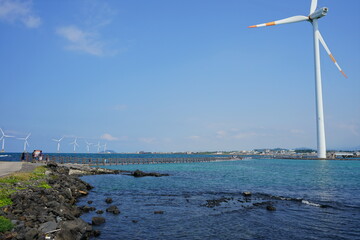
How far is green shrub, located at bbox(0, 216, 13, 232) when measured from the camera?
11.3 meters

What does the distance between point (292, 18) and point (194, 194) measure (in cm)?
8453

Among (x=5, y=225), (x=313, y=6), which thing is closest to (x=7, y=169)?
(x=5, y=225)

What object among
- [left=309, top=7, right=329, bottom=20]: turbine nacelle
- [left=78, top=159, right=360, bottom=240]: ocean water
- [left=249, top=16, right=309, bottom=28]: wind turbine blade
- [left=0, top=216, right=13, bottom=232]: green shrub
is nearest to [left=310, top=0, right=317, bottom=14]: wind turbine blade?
[left=309, top=7, right=329, bottom=20]: turbine nacelle

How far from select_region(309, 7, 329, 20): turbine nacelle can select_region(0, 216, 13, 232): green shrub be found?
112m

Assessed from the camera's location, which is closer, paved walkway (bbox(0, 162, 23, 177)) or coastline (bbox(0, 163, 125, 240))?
coastline (bbox(0, 163, 125, 240))

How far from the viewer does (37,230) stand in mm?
12117

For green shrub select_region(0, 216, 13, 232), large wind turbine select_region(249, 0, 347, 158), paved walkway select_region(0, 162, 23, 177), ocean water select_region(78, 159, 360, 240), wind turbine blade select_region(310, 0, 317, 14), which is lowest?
ocean water select_region(78, 159, 360, 240)

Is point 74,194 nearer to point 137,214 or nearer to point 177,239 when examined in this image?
point 137,214

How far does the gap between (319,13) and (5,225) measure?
112244mm

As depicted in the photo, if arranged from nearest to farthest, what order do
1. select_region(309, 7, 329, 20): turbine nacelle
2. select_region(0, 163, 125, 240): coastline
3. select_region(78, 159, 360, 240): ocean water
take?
select_region(0, 163, 125, 240): coastline, select_region(78, 159, 360, 240): ocean water, select_region(309, 7, 329, 20): turbine nacelle

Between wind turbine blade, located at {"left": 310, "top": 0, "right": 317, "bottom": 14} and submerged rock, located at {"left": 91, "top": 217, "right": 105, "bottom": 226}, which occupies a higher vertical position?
wind turbine blade, located at {"left": 310, "top": 0, "right": 317, "bottom": 14}

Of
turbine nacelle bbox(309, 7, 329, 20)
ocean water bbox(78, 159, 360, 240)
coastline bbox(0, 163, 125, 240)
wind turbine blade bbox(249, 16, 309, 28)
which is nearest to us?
coastline bbox(0, 163, 125, 240)

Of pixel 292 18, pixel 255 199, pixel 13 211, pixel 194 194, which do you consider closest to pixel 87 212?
pixel 13 211

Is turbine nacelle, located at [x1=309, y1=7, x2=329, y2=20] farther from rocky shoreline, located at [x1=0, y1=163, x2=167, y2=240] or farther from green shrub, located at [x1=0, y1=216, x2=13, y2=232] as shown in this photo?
green shrub, located at [x1=0, y1=216, x2=13, y2=232]
